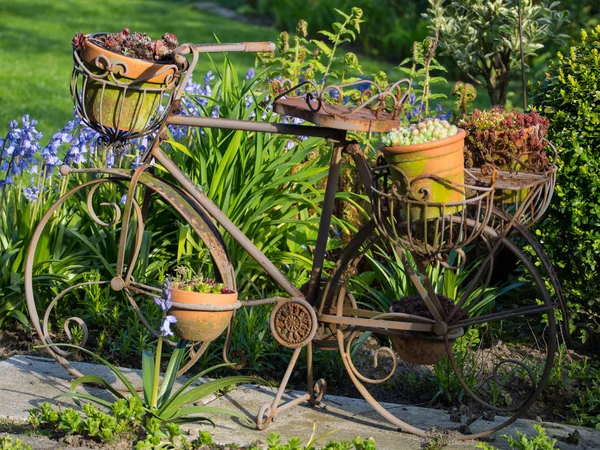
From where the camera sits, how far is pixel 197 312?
3.25 metres

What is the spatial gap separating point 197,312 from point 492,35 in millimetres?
3000

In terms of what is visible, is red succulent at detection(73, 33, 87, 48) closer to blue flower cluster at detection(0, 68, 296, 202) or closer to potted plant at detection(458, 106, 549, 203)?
blue flower cluster at detection(0, 68, 296, 202)

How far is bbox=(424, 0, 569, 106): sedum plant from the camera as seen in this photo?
208 inches

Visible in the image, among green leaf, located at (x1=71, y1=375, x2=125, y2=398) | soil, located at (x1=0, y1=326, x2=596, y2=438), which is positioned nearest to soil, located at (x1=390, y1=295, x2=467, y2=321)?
soil, located at (x1=0, y1=326, x2=596, y2=438)

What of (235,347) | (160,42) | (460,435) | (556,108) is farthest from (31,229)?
(556,108)

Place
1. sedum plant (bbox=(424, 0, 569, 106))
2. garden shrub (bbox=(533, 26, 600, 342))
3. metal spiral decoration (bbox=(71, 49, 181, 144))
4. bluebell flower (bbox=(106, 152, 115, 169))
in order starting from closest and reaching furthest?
metal spiral decoration (bbox=(71, 49, 181, 144))
garden shrub (bbox=(533, 26, 600, 342))
bluebell flower (bbox=(106, 152, 115, 169))
sedum plant (bbox=(424, 0, 569, 106))

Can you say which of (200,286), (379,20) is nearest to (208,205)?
(200,286)

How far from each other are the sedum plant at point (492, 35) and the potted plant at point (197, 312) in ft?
8.48

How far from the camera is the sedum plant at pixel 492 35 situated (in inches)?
208

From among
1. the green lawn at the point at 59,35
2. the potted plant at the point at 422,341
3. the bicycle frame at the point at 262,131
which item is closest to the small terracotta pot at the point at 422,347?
the potted plant at the point at 422,341

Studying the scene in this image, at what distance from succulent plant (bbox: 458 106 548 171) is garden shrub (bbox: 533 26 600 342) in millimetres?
408

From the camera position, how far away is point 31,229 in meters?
4.28

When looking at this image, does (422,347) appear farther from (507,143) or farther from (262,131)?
(262,131)

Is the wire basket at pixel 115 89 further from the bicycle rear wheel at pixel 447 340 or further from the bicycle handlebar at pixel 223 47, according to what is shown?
the bicycle rear wheel at pixel 447 340
